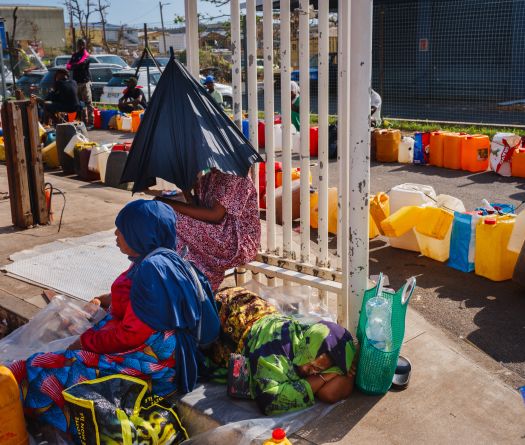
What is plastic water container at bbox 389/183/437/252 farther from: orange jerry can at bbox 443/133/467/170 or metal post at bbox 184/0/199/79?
orange jerry can at bbox 443/133/467/170

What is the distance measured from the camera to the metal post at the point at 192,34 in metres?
4.45

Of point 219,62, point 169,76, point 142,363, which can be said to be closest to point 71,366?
point 142,363

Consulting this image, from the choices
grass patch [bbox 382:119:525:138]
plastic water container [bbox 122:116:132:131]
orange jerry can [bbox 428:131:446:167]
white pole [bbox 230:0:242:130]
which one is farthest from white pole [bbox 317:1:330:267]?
plastic water container [bbox 122:116:132:131]

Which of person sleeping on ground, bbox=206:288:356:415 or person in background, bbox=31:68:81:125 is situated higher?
person in background, bbox=31:68:81:125

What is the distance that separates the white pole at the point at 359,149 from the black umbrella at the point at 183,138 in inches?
32.0

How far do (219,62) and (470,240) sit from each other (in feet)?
89.1

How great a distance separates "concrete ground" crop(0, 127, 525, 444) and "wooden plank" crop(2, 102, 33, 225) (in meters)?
0.17

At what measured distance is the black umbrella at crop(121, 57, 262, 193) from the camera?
149 inches

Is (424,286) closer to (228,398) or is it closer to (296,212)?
(296,212)

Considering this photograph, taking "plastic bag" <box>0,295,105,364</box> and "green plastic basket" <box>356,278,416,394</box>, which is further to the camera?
"plastic bag" <box>0,295,105,364</box>

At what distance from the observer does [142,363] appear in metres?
3.10

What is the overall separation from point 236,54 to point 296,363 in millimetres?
2135

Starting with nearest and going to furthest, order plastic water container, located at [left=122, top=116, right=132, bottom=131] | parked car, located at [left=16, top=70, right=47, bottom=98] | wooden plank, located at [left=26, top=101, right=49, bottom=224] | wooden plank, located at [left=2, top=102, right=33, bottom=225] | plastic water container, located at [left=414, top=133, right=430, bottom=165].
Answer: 1. wooden plank, located at [left=2, top=102, right=33, bottom=225]
2. wooden plank, located at [left=26, top=101, right=49, bottom=224]
3. plastic water container, located at [left=414, top=133, right=430, bottom=165]
4. plastic water container, located at [left=122, top=116, right=132, bottom=131]
5. parked car, located at [left=16, top=70, right=47, bottom=98]

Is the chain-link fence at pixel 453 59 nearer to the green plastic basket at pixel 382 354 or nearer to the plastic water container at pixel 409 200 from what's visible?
the plastic water container at pixel 409 200
